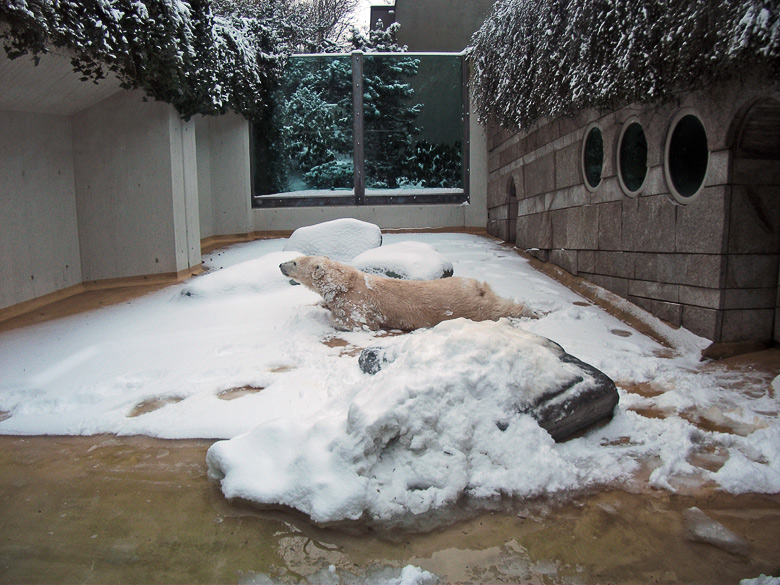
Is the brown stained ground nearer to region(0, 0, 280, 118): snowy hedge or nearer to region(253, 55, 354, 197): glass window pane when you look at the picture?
region(0, 0, 280, 118): snowy hedge

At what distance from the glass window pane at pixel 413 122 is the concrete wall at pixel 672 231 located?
3.44m

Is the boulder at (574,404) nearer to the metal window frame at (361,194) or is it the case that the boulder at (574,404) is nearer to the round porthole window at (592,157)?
the round porthole window at (592,157)

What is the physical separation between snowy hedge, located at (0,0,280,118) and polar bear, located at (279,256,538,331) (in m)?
2.72

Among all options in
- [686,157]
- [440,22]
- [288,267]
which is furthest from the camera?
[440,22]

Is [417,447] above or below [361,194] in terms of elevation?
below

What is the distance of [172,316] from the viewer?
5.06 m

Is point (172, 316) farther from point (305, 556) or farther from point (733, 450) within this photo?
point (733, 450)

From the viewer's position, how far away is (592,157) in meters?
5.51

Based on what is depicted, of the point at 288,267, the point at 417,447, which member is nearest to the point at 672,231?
the point at 417,447

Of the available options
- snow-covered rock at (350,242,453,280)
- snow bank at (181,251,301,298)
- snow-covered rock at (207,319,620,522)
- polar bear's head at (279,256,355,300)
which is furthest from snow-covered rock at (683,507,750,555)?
snow bank at (181,251,301,298)

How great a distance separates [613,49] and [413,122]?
228 inches

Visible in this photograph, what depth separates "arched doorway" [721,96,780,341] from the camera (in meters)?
3.63

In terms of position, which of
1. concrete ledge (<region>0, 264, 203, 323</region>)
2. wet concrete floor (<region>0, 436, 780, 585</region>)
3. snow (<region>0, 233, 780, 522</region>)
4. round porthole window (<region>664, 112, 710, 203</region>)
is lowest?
wet concrete floor (<region>0, 436, 780, 585</region>)

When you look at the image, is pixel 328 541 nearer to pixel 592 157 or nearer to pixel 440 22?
pixel 592 157
